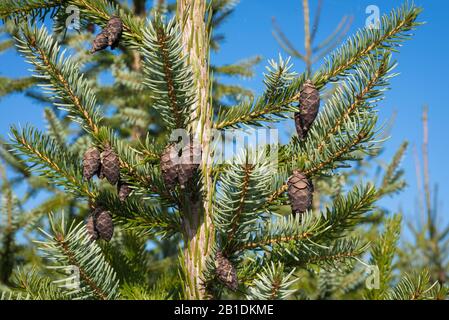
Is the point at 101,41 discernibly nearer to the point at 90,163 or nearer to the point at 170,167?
the point at 90,163

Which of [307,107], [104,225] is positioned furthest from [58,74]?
[307,107]

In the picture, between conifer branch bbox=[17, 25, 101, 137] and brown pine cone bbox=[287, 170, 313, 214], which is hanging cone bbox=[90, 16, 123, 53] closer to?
conifer branch bbox=[17, 25, 101, 137]

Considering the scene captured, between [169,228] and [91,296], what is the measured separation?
0.53 m

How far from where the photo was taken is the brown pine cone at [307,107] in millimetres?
2238

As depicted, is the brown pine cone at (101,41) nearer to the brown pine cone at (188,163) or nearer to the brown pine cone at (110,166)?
the brown pine cone at (110,166)

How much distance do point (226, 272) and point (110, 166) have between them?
659 millimetres

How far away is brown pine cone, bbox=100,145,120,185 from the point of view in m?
2.20

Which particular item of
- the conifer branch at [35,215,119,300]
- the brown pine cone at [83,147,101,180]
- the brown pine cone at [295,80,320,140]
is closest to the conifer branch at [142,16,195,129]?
the brown pine cone at [83,147,101,180]

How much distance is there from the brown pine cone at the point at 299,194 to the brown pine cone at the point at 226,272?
0.35m

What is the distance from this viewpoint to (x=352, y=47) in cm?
239

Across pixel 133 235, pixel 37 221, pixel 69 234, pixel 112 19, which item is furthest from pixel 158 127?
pixel 69 234

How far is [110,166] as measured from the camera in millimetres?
2193

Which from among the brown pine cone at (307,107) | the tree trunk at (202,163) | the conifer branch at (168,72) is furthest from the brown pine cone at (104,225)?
the brown pine cone at (307,107)

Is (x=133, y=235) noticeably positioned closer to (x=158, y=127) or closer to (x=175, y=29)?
(x=175, y=29)
